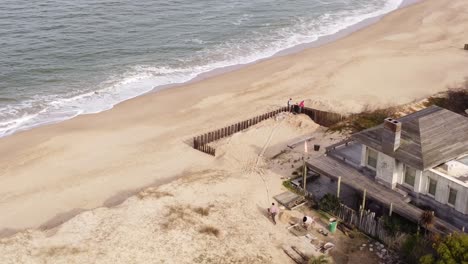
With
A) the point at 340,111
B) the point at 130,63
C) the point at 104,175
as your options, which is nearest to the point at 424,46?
the point at 340,111

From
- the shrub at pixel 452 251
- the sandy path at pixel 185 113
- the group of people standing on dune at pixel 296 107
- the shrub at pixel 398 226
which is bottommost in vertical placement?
the sandy path at pixel 185 113

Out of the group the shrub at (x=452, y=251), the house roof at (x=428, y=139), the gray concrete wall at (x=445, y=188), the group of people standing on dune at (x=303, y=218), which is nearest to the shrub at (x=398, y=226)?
the gray concrete wall at (x=445, y=188)

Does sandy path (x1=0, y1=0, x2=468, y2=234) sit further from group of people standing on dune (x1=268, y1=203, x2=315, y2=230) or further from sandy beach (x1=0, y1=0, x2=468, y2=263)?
group of people standing on dune (x1=268, y1=203, x2=315, y2=230)

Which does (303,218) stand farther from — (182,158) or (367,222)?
(182,158)

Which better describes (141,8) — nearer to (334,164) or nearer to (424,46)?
(424,46)

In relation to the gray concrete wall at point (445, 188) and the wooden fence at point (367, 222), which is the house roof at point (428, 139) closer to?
the gray concrete wall at point (445, 188)

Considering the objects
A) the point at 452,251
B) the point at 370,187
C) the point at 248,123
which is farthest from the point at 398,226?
the point at 248,123
